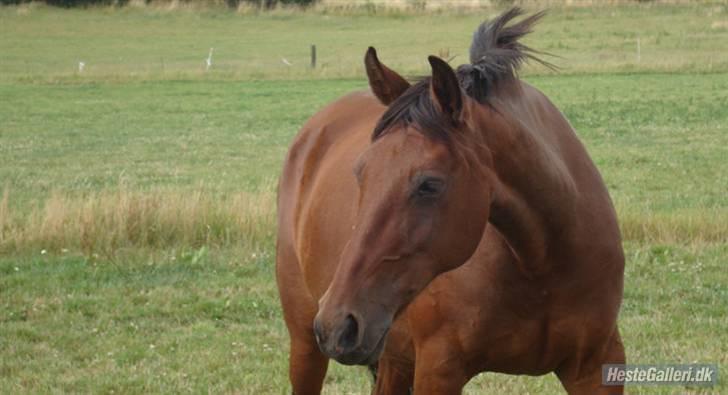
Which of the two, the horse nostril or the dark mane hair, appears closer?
the horse nostril

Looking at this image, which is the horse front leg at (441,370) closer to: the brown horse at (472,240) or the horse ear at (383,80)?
the brown horse at (472,240)

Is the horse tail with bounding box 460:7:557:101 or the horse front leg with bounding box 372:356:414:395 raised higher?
the horse tail with bounding box 460:7:557:101

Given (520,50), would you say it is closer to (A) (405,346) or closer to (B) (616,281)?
(B) (616,281)

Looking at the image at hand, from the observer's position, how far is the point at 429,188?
3.26 metres

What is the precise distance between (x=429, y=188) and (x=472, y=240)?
211 millimetres

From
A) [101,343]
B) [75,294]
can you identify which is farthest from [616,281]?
[75,294]

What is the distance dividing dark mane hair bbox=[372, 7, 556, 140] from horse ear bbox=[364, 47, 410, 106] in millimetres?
71

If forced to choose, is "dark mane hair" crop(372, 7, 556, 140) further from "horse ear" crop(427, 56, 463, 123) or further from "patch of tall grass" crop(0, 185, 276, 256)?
"patch of tall grass" crop(0, 185, 276, 256)

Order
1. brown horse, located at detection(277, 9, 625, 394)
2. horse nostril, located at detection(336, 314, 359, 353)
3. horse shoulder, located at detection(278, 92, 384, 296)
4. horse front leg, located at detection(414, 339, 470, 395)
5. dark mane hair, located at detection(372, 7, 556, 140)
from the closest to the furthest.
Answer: horse nostril, located at detection(336, 314, 359, 353) < brown horse, located at detection(277, 9, 625, 394) < dark mane hair, located at detection(372, 7, 556, 140) < horse front leg, located at detection(414, 339, 470, 395) < horse shoulder, located at detection(278, 92, 384, 296)

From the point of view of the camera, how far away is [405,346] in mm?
4398

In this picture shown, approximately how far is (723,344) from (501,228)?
3482mm

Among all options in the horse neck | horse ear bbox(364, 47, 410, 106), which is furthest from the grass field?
horse ear bbox(364, 47, 410, 106)

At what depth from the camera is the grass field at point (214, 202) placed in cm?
688

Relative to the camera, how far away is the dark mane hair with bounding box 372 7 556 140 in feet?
11.0
